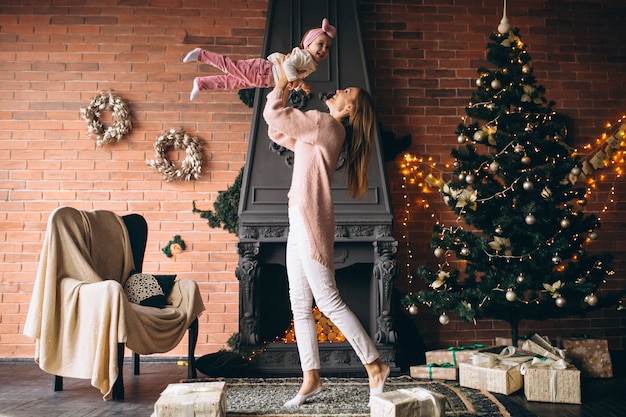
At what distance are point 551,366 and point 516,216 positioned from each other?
958 mm

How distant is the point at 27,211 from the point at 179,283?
5.84ft

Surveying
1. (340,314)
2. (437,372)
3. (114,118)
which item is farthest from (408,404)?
(114,118)

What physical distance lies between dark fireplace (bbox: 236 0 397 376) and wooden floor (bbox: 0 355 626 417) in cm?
70

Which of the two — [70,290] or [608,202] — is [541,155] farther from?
[70,290]

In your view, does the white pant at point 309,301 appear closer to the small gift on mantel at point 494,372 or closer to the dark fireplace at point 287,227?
the small gift on mantel at point 494,372

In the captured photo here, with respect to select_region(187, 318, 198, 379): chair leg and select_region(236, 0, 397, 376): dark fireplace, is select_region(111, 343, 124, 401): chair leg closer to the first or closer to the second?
select_region(187, 318, 198, 379): chair leg

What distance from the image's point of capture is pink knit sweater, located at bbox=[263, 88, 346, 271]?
2.44 meters

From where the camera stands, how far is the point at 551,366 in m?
2.94

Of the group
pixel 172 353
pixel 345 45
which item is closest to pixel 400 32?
pixel 345 45

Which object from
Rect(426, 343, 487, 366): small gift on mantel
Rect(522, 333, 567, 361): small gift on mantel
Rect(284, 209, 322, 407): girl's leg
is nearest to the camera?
Rect(284, 209, 322, 407): girl's leg

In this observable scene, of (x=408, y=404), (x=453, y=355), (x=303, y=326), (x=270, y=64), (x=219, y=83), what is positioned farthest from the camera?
(x=453, y=355)

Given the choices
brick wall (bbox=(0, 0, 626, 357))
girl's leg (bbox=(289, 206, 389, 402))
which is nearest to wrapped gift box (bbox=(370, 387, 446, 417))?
girl's leg (bbox=(289, 206, 389, 402))

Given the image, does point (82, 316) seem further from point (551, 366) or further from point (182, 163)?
point (551, 366)

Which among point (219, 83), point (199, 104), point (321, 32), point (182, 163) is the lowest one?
point (182, 163)
